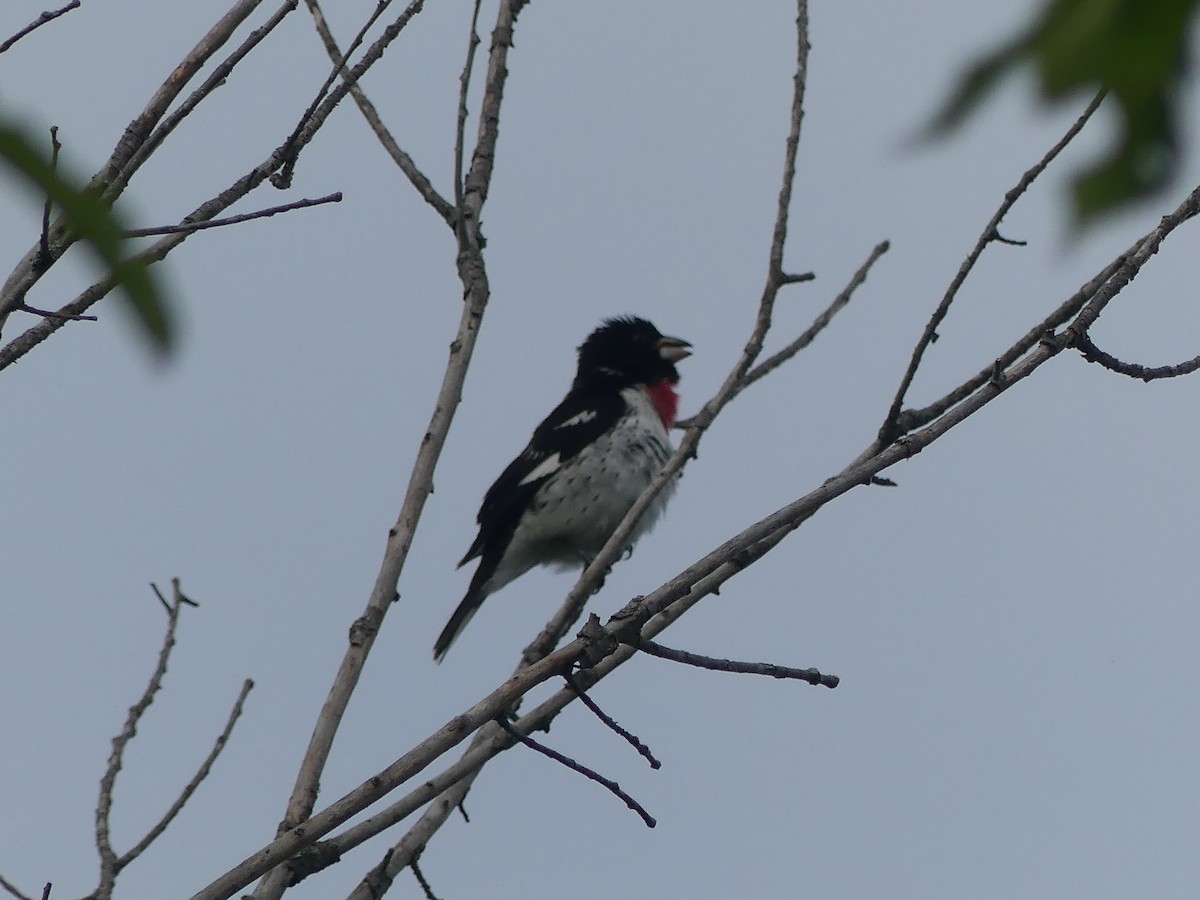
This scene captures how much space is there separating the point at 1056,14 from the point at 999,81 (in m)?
0.06

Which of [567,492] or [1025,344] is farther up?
[567,492]

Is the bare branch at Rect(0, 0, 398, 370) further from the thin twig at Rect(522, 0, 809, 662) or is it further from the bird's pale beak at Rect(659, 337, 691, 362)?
the bird's pale beak at Rect(659, 337, 691, 362)

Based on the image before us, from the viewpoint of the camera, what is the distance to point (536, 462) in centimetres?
761

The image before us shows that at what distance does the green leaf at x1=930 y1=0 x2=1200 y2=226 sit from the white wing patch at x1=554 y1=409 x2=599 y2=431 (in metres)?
6.69

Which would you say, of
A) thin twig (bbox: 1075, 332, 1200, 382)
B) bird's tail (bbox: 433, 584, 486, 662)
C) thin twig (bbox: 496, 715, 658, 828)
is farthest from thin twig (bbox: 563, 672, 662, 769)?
bird's tail (bbox: 433, 584, 486, 662)

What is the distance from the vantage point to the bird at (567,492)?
24.2 ft

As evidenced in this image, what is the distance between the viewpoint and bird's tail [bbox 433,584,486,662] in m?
6.96

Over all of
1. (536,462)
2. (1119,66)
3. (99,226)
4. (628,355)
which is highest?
(628,355)

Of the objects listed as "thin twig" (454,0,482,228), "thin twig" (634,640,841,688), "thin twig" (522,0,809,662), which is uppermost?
"thin twig" (454,0,482,228)

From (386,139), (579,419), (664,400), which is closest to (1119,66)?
(386,139)

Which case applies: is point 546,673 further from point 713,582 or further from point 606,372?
point 606,372

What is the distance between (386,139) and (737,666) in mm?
2427

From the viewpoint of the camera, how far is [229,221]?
2.73m

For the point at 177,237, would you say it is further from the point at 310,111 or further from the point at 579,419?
the point at 579,419
